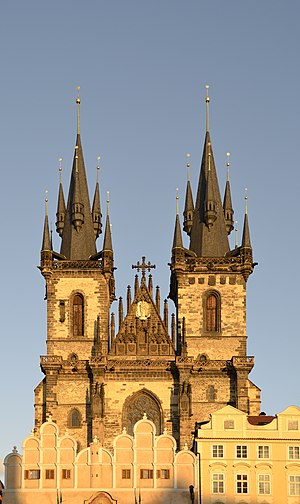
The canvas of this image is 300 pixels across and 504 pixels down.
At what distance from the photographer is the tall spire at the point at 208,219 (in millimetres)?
89500

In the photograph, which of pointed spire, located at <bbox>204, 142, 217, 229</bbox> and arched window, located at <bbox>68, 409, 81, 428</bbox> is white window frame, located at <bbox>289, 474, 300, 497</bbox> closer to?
arched window, located at <bbox>68, 409, 81, 428</bbox>

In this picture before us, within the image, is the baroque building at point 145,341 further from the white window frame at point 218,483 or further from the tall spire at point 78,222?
the white window frame at point 218,483

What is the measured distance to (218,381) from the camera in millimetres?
84688

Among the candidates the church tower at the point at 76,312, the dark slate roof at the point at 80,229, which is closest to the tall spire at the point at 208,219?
the church tower at the point at 76,312

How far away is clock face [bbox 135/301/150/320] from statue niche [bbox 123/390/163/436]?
5578mm

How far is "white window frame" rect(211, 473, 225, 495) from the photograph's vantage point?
216 feet

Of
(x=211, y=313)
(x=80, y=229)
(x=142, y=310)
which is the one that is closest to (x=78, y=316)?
(x=142, y=310)

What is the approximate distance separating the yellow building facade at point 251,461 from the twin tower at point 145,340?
15.1 meters

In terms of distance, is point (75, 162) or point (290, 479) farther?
point (75, 162)

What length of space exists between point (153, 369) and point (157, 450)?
18073mm

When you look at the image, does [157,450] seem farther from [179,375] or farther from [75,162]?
[75,162]

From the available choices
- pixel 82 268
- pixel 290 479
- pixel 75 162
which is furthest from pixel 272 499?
pixel 75 162

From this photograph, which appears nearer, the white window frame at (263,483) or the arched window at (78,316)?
the white window frame at (263,483)

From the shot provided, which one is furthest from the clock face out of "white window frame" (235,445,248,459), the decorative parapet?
"white window frame" (235,445,248,459)
